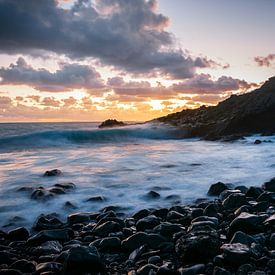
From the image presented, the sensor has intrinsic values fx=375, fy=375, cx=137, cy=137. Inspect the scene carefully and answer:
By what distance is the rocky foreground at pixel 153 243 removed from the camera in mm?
4301

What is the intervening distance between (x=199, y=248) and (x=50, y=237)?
8.05ft

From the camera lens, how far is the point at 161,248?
5.04 m

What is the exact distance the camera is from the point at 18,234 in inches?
243

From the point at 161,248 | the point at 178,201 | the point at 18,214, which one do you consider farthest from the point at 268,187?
the point at 18,214

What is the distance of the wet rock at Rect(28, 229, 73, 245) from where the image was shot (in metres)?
5.70

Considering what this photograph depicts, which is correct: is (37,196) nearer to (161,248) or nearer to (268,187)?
(161,248)

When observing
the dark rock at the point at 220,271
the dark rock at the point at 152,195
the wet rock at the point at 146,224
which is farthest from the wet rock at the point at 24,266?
the dark rock at the point at 152,195

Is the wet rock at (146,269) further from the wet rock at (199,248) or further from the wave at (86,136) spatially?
the wave at (86,136)

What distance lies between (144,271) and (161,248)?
845 mm

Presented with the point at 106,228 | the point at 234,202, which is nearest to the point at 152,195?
the point at 234,202

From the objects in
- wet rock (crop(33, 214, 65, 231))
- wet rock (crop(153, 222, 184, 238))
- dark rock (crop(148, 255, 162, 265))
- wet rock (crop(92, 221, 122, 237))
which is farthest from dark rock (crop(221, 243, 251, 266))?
wet rock (crop(33, 214, 65, 231))

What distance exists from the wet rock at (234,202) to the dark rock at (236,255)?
8.92ft

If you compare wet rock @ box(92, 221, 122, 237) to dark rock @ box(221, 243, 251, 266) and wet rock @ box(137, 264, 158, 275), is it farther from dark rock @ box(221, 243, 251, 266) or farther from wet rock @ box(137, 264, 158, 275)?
dark rock @ box(221, 243, 251, 266)

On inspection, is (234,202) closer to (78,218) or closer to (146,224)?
(146,224)
